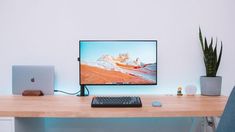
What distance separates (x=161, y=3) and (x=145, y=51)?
506 mm

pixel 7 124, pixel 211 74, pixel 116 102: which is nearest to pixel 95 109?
pixel 116 102

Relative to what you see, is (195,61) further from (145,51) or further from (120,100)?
(120,100)

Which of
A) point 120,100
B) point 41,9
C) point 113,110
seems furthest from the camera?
point 41,9

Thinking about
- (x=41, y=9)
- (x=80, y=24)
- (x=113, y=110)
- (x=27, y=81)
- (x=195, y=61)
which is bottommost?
(x=113, y=110)

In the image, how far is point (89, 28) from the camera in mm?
2201

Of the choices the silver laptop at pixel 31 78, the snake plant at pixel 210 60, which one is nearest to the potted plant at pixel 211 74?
the snake plant at pixel 210 60

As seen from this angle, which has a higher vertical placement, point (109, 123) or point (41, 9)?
point (41, 9)

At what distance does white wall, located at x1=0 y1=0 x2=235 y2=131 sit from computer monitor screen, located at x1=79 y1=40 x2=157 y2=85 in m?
0.17

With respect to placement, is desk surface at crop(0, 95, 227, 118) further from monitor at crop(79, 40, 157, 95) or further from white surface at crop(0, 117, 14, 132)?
monitor at crop(79, 40, 157, 95)

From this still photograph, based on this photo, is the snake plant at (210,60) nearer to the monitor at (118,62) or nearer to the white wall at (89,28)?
the white wall at (89,28)

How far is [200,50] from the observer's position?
88.0 inches

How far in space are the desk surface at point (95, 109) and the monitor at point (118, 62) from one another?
0.29 meters

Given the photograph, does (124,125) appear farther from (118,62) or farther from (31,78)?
(31,78)

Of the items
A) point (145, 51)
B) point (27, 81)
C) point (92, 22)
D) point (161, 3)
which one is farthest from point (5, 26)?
point (161, 3)
